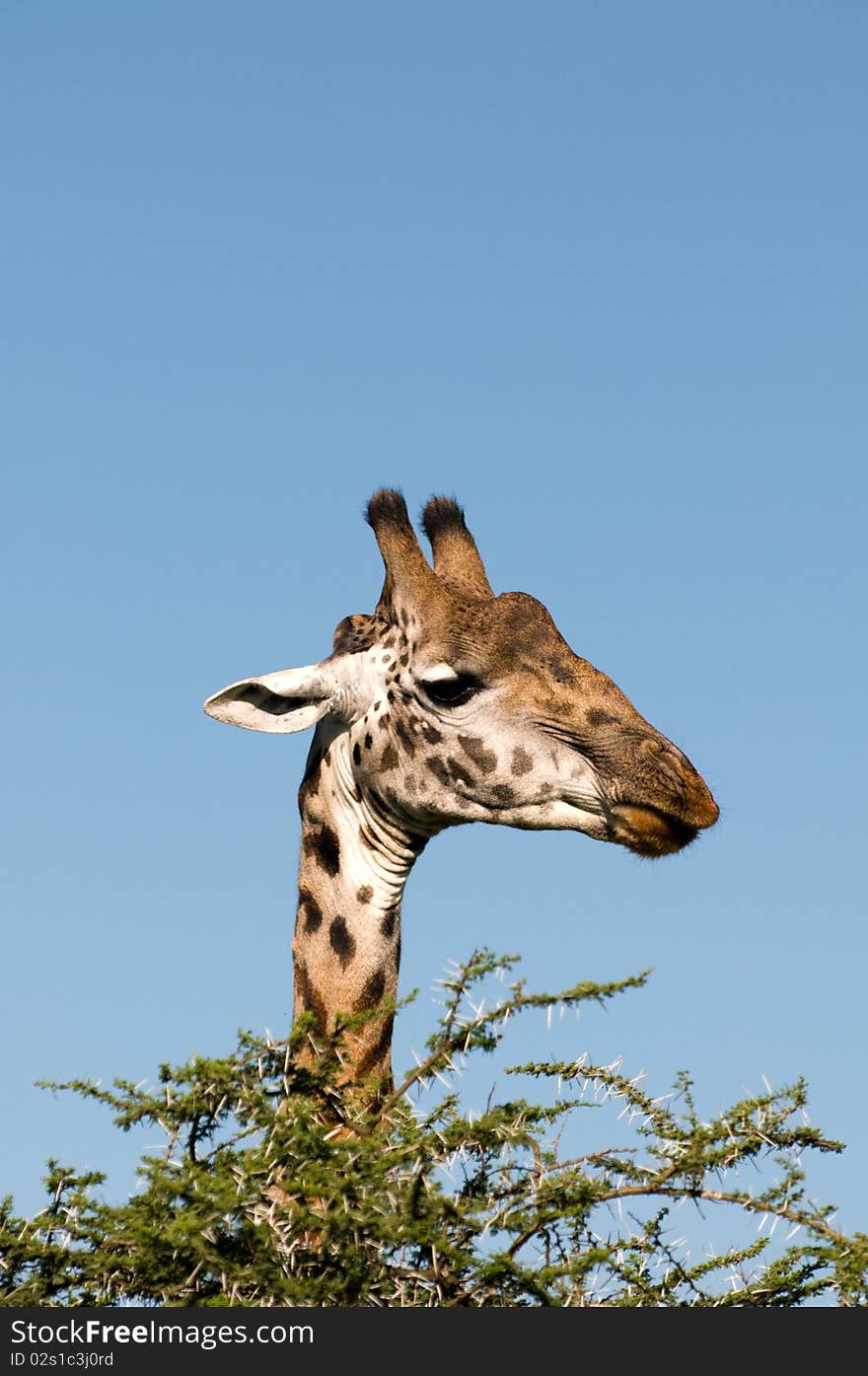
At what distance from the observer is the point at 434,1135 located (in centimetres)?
688

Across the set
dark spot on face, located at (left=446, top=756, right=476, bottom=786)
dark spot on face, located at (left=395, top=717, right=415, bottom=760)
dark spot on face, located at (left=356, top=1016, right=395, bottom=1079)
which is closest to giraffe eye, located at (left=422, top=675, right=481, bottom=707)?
dark spot on face, located at (left=395, top=717, right=415, bottom=760)

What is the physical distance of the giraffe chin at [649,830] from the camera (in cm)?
915

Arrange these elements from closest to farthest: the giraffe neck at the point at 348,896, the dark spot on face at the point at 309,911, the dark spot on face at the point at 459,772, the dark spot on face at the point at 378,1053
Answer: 1. the dark spot on face at the point at 378,1053
2. the giraffe neck at the point at 348,896
3. the dark spot on face at the point at 459,772
4. the dark spot on face at the point at 309,911

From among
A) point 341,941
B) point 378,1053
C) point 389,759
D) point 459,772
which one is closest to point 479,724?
point 459,772

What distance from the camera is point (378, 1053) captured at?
9.09m

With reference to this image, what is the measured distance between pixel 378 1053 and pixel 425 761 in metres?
1.50

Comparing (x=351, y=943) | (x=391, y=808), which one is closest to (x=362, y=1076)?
(x=351, y=943)

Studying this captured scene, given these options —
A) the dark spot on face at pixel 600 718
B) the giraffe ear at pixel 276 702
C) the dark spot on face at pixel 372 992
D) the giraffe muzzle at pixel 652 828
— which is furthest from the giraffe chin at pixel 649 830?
the giraffe ear at pixel 276 702

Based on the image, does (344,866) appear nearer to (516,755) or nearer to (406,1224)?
(516,755)

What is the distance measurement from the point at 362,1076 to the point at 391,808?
140cm

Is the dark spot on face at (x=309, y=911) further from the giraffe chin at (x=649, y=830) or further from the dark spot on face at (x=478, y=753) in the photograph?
the giraffe chin at (x=649, y=830)

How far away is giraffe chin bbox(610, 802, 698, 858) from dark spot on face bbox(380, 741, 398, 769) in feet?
3.81

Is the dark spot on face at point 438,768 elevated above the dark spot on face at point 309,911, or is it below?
above

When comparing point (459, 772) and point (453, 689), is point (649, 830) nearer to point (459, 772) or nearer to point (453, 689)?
point (459, 772)
